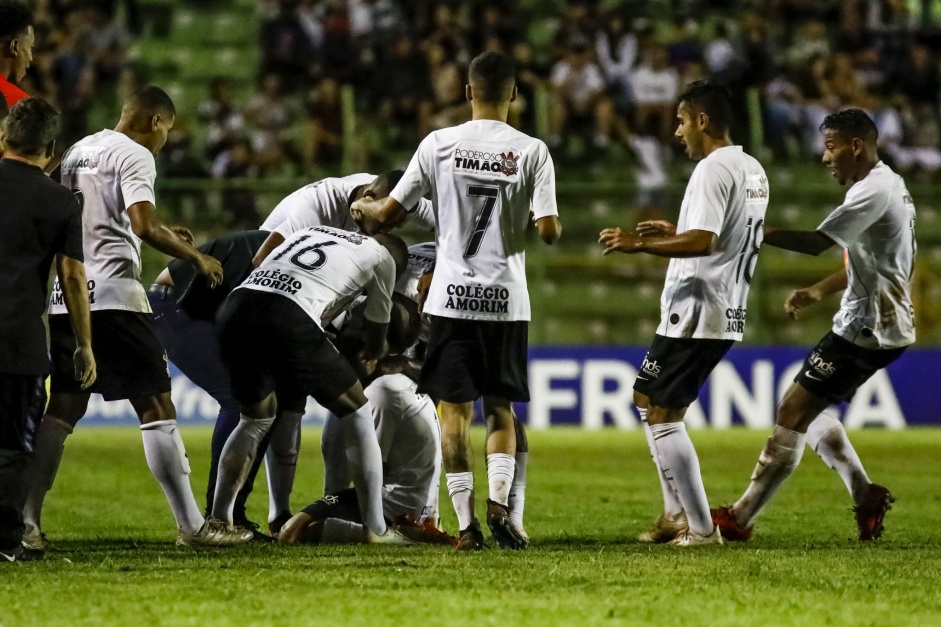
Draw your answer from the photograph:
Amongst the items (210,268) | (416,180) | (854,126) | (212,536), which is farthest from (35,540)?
(854,126)

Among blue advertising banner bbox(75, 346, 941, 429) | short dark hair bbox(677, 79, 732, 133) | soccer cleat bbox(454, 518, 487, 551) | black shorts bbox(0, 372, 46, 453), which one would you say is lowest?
blue advertising banner bbox(75, 346, 941, 429)

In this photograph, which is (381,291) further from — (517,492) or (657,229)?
(657,229)

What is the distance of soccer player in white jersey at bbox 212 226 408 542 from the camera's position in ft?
23.0

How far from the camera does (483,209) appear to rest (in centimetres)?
712

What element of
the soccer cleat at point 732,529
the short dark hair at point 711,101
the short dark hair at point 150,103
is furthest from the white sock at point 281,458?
the short dark hair at point 711,101

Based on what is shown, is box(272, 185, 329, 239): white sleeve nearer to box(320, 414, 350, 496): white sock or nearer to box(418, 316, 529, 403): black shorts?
box(320, 414, 350, 496): white sock

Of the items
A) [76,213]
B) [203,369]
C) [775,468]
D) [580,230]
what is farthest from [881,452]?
[76,213]

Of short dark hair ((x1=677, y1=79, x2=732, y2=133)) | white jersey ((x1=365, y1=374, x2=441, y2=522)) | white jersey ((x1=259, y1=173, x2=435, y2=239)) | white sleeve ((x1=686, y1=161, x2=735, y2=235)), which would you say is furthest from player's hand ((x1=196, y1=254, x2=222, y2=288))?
short dark hair ((x1=677, y1=79, x2=732, y2=133))

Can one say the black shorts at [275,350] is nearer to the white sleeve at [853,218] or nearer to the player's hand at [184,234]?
the player's hand at [184,234]

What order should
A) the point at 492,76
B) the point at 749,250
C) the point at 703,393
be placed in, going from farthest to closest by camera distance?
the point at 703,393 < the point at 749,250 < the point at 492,76

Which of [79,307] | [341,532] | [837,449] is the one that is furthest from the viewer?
[837,449]

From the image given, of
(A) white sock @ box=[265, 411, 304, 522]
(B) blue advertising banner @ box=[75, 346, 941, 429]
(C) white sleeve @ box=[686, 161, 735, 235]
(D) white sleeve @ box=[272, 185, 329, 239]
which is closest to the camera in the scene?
(C) white sleeve @ box=[686, 161, 735, 235]

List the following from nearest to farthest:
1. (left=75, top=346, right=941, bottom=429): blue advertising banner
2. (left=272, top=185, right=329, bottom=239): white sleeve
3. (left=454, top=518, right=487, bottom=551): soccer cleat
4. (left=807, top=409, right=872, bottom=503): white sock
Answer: (left=454, top=518, right=487, bottom=551): soccer cleat < (left=807, top=409, right=872, bottom=503): white sock < (left=272, top=185, right=329, bottom=239): white sleeve < (left=75, top=346, right=941, bottom=429): blue advertising banner

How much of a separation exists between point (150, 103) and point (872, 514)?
4.29 metres
